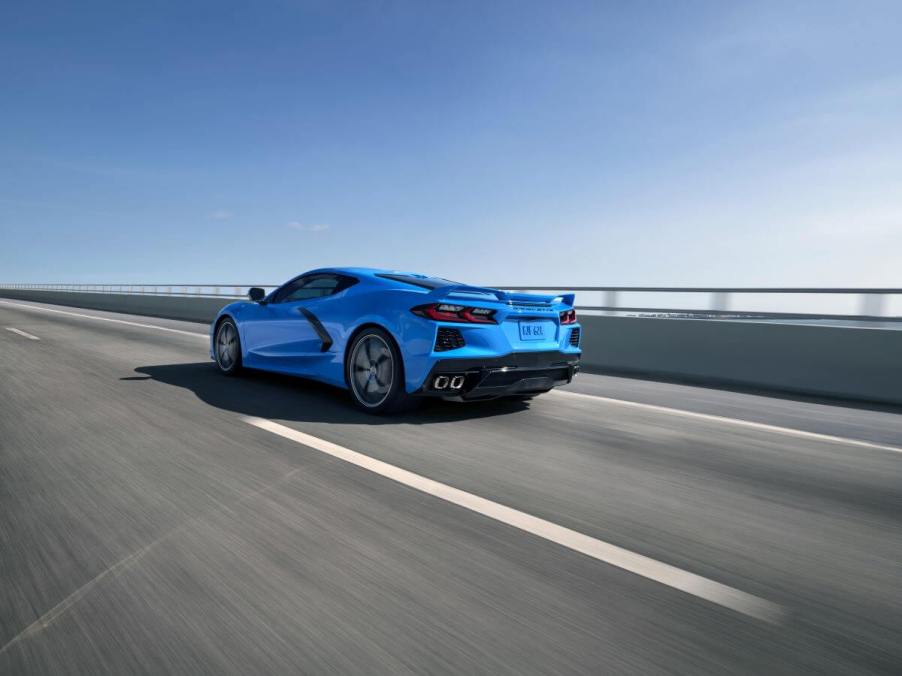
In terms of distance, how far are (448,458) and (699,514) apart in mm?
1582

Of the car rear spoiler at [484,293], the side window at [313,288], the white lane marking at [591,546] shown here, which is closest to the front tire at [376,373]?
the car rear spoiler at [484,293]

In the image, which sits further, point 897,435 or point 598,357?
point 598,357

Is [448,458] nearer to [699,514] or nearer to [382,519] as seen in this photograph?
[382,519]

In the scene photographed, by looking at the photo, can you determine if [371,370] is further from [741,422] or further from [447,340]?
[741,422]

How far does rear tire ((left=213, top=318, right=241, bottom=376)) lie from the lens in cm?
774

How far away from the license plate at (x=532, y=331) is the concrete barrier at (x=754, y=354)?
4.58 m

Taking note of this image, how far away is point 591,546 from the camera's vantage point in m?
2.82

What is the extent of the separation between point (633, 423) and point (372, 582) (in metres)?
3.76

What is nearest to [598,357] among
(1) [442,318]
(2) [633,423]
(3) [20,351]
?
(2) [633,423]

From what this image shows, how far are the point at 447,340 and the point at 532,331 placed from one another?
A: 865 millimetres

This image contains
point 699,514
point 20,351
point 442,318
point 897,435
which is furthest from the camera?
point 20,351

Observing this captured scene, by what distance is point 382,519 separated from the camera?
3.08 meters

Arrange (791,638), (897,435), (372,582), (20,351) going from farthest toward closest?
(20,351)
(897,435)
(372,582)
(791,638)

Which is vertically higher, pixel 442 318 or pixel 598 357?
pixel 442 318
